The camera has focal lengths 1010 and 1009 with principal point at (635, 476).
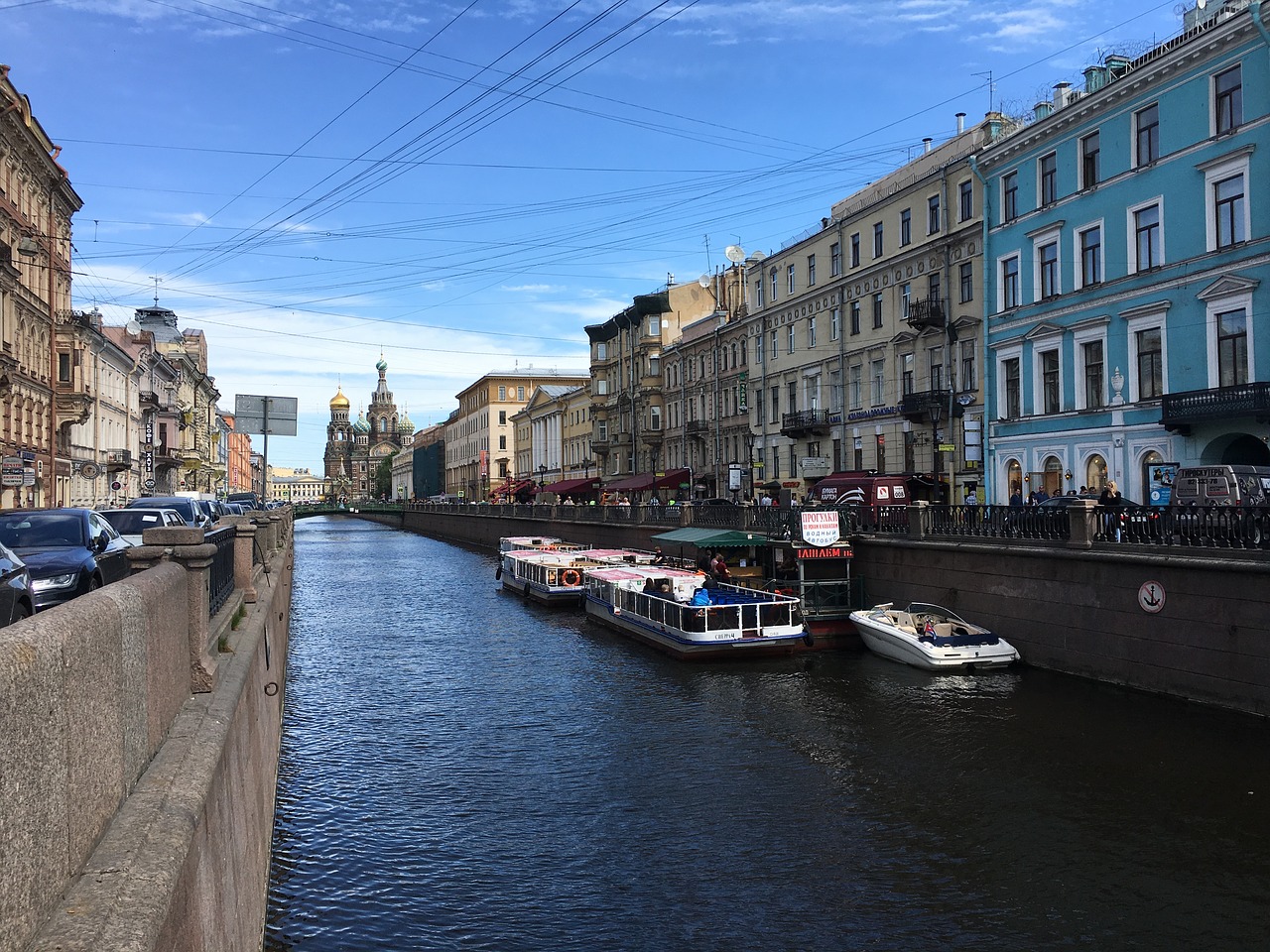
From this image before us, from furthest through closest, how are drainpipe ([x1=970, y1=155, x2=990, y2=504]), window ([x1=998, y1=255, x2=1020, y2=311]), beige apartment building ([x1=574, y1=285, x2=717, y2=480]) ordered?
beige apartment building ([x1=574, y1=285, x2=717, y2=480])
drainpipe ([x1=970, y1=155, x2=990, y2=504])
window ([x1=998, y1=255, x2=1020, y2=311])

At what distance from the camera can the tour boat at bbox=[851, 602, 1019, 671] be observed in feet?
74.1

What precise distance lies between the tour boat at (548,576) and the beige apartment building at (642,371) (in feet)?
90.0

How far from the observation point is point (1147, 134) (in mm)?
30172

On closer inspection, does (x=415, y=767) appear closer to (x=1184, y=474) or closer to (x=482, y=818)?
(x=482, y=818)

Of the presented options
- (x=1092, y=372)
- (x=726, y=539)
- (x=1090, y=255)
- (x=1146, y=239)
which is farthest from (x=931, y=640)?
(x=1090, y=255)

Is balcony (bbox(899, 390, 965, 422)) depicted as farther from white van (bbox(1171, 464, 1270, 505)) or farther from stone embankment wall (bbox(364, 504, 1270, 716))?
white van (bbox(1171, 464, 1270, 505))

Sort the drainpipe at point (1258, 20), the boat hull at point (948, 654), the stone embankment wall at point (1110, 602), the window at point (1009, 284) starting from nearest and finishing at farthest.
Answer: the stone embankment wall at point (1110, 602)
the boat hull at point (948, 654)
the drainpipe at point (1258, 20)
the window at point (1009, 284)

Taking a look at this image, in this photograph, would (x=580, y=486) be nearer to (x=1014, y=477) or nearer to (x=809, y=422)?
(x=809, y=422)

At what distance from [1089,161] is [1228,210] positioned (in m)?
5.89

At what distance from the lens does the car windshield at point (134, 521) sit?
63.9 feet

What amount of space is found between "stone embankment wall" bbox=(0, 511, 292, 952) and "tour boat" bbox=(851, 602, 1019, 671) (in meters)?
17.7

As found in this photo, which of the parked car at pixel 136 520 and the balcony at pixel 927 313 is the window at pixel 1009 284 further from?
the parked car at pixel 136 520

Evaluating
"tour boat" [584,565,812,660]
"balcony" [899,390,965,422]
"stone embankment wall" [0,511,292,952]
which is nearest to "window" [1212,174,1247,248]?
"balcony" [899,390,965,422]

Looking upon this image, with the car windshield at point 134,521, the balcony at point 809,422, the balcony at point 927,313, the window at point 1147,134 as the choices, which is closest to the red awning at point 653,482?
the balcony at point 809,422
